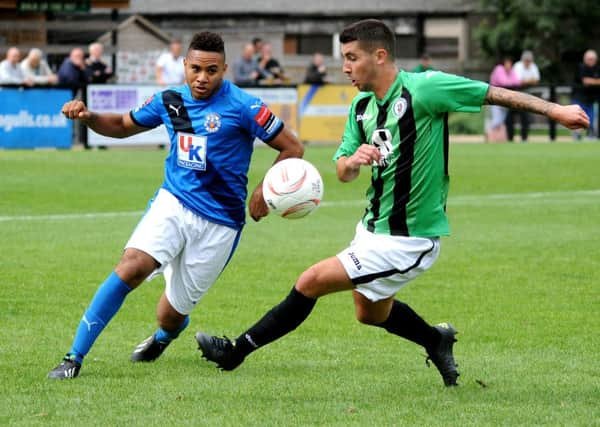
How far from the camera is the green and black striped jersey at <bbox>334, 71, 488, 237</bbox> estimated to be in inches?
270

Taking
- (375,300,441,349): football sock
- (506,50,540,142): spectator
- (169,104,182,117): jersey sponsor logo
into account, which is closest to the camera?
(375,300,441,349): football sock

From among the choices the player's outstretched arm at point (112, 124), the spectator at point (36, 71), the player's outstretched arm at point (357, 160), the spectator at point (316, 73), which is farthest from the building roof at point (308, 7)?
the player's outstretched arm at point (357, 160)

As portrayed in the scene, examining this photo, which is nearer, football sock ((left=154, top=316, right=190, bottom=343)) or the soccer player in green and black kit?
the soccer player in green and black kit

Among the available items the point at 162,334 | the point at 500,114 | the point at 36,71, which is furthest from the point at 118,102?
the point at 162,334

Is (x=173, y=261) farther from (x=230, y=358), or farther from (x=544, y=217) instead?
(x=544, y=217)

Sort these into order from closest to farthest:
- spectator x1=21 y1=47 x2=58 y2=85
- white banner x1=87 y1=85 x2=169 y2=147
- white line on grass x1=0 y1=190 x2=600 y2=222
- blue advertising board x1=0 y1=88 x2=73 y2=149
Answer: white line on grass x1=0 y1=190 x2=600 y2=222
blue advertising board x1=0 y1=88 x2=73 y2=149
spectator x1=21 y1=47 x2=58 y2=85
white banner x1=87 y1=85 x2=169 y2=147

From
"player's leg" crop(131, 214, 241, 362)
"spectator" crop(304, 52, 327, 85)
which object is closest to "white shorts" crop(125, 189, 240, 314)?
"player's leg" crop(131, 214, 241, 362)

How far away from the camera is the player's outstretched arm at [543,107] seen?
648cm

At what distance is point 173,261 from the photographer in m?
7.71

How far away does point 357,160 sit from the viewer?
6492 mm

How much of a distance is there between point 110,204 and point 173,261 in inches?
382

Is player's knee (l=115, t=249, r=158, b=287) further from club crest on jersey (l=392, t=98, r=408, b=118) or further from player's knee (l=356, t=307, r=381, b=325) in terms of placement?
club crest on jersey (l=392, t=98, r=408, b=118)

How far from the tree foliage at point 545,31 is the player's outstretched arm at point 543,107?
1718 inches

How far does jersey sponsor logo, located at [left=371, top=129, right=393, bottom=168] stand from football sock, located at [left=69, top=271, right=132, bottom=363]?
1.59 meters
